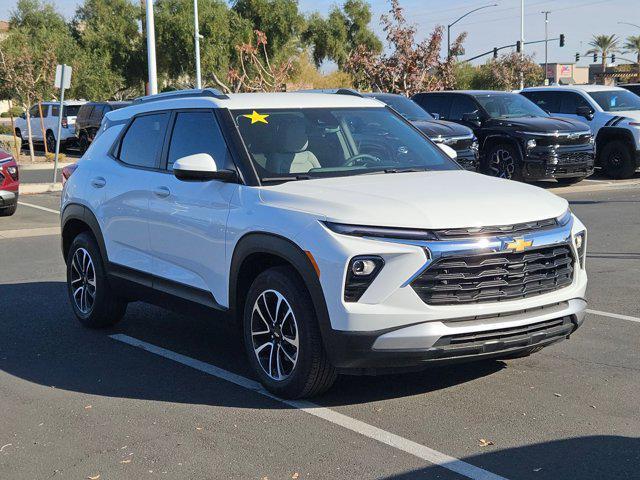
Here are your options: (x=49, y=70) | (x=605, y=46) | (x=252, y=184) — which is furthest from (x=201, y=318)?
(x=605, y=46)

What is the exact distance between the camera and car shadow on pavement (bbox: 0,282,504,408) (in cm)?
557

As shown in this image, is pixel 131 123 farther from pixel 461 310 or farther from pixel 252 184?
pixel 461 310

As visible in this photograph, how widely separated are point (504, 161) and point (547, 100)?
375 cm

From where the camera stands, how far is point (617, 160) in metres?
19.6

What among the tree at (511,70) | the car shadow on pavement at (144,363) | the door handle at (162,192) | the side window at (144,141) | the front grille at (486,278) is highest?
the tree at (511,70)

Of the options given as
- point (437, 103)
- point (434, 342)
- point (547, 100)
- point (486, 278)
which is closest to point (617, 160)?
point (547, 100)

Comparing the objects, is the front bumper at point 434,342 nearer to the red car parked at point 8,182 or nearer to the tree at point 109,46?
the red car parked at point 8,182

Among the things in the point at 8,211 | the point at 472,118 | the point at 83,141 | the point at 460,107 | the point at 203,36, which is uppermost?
the point at 203,36

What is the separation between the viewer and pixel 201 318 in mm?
6039

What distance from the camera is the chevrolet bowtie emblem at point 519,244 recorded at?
16.1 feet

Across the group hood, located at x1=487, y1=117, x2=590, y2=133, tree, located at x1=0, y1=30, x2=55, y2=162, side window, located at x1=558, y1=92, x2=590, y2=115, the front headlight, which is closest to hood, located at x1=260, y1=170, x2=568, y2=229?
the front headlight

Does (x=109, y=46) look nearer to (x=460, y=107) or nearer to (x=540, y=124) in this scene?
(x=460, y=107)

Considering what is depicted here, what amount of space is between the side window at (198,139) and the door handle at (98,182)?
855 mm

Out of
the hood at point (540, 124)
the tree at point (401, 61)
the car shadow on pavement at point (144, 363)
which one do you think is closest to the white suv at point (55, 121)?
the tree at point (401, 61)
